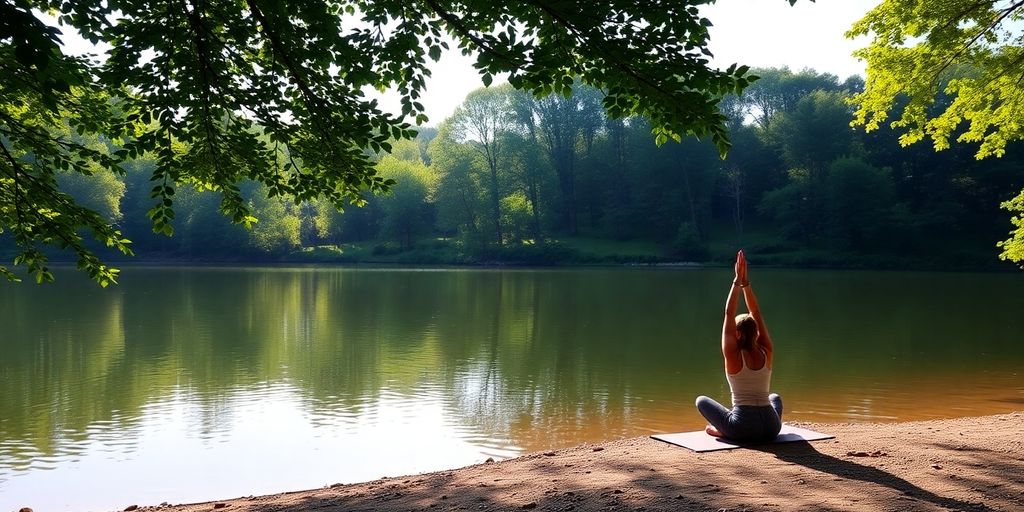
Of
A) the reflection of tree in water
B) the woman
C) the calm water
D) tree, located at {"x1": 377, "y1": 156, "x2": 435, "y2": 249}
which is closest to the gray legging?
the woman

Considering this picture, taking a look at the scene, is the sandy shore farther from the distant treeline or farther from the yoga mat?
the distant treeline

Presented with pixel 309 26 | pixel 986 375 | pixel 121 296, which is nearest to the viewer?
pixel 309 26

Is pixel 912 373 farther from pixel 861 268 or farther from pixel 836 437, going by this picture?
pixel 861 268

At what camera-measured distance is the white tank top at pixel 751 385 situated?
→ 6.41m

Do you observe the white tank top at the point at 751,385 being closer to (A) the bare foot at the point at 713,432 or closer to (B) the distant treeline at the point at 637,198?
(A) the bare foot at the point at 713,432

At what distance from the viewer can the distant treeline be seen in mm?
61094

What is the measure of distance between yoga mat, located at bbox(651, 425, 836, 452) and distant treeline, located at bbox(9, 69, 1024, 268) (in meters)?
55.0

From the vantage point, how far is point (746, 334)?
21.2 ft

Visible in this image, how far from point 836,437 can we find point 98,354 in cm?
1584

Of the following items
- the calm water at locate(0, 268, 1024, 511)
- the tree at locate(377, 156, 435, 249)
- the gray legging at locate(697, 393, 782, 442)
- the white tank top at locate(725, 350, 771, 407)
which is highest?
the tree at locate(377, 156, 435, 249)

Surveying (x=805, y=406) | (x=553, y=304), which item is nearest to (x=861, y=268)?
(x=553, y=304)

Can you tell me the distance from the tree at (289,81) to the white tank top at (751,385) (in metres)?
1.88

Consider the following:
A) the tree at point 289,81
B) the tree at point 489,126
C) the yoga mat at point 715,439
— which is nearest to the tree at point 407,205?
the tree at point 489,126

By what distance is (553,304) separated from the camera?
30422 millimetres
